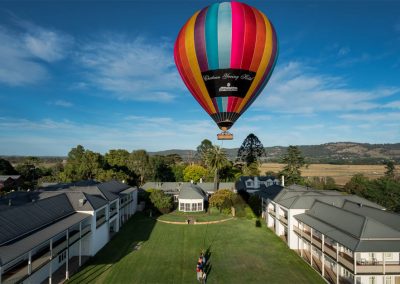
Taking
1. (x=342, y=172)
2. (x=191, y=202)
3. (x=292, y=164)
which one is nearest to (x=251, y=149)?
(x=292, y=164)

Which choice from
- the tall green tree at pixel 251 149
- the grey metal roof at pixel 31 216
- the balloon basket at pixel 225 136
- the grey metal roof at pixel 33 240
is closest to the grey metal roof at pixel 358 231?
the balloon basket at pixel 225 136

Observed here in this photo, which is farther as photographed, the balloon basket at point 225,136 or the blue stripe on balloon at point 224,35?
the balloon basket at point 225,136

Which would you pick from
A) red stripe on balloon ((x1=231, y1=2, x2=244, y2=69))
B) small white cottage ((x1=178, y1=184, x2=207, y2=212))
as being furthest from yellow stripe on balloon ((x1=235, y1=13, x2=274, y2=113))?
small white cottage ((x1=178, y1=184, x2=207, y2=212))

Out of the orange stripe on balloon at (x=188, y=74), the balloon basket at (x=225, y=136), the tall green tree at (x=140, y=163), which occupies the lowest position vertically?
the tall green tree at (x=140, y=163)

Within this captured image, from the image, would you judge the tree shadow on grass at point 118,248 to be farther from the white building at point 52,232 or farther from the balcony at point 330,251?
the balcony at point 330,251

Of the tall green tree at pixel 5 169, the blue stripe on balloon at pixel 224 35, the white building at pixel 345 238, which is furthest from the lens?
the tall green tree at pixel 5 169
